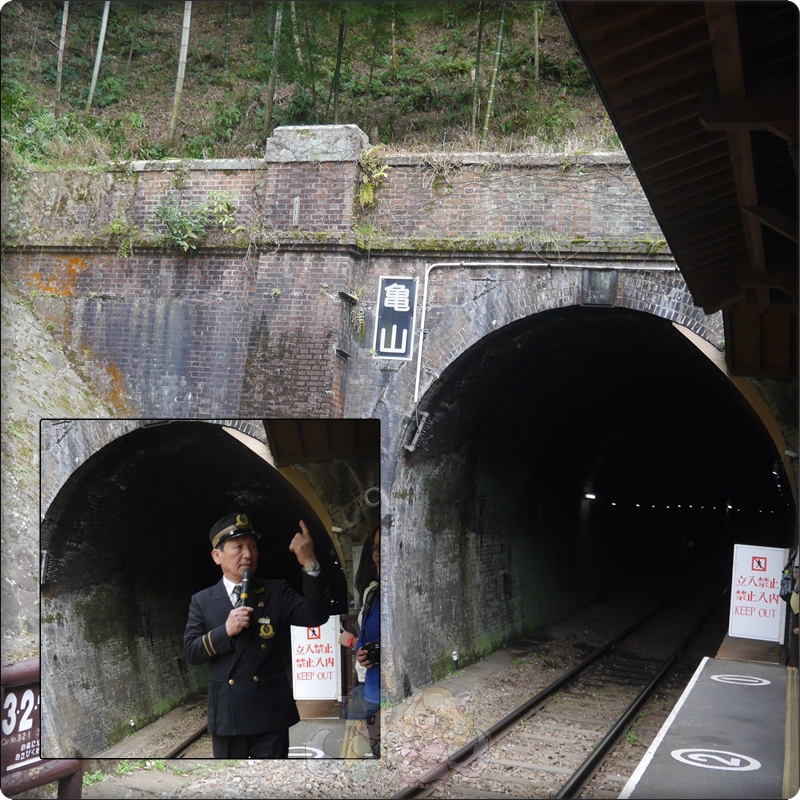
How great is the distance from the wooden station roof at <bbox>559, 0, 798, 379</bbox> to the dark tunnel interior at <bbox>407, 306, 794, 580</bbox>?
3758 mm

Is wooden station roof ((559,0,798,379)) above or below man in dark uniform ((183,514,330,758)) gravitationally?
above

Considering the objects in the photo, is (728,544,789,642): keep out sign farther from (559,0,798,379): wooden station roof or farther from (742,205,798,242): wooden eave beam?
(742,205,798,242): wooden eave beam

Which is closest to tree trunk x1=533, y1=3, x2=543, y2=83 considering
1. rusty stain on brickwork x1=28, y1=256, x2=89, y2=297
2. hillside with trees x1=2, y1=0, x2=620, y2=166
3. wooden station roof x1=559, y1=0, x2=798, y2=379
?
hillside with trees x1=2, y1=0, x2=620, y2=166

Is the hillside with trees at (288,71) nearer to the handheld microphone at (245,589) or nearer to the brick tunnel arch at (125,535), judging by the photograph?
the brick tunnel arch at (125,535)

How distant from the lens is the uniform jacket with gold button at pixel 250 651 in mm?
3984

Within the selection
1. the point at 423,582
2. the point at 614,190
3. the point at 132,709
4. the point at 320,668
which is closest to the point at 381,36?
the point at 614,190

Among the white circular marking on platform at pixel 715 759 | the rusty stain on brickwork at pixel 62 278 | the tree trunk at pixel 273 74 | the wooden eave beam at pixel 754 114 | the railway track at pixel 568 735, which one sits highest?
the tree trunk at pixel 273 74

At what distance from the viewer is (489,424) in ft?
43.5

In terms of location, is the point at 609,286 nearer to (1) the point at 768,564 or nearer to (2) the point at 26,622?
(1) the point at 768,564

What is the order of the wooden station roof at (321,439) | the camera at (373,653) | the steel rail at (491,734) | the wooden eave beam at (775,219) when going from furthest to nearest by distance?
the steel rail at (491,734) < the wooden eave beam at (775,219) < the wooden station roof at (321,439) < the camera at (373,653)

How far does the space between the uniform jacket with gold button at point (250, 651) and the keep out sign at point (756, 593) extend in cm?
959

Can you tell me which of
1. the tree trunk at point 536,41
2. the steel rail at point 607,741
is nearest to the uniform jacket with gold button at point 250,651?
the steel rail at point 607,741

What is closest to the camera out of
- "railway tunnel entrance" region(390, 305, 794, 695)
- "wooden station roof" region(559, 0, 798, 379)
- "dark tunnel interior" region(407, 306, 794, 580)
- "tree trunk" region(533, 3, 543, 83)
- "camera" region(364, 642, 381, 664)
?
"camera" region(364, 642, 381, 664)

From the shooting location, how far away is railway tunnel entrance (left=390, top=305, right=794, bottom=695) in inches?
454
